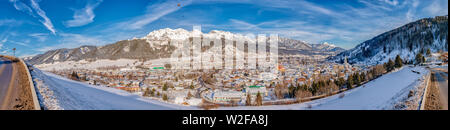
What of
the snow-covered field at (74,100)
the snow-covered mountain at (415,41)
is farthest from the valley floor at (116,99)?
the snow-covered mountain at (415,41)

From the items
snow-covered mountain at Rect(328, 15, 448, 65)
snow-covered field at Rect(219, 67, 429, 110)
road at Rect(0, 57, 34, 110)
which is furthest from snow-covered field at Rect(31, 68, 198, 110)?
snow-covered mountain at Rect(328, 15, 448, 65)

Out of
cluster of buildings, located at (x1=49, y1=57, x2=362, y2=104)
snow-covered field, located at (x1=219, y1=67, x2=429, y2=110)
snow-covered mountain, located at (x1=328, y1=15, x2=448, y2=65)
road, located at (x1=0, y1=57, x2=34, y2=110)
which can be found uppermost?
snow-covered mountain, located at (x1=328, y1=15, x2=448, y2=65)

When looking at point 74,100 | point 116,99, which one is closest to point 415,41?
point 116,99

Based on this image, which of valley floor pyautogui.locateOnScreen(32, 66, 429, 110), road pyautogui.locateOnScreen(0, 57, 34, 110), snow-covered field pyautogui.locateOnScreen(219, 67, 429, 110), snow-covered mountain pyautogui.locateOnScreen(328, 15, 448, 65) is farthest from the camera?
snow-covered mountain pyautogui.locateOnScreen(328, 15, 448, 65)

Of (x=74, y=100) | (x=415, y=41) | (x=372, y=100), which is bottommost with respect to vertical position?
(x=372, y=100)

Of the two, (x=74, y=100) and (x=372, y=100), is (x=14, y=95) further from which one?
(x=372, y=100)

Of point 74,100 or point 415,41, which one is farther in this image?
point 415,41

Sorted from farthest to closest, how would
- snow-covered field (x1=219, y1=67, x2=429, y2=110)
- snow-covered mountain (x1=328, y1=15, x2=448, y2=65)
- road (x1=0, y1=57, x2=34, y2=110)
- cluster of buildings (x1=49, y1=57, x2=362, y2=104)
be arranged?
1. snow-covered mountain (x1=328, y1=15, x2=448, y2=65)
2. cluster of buildings (x1=49, y1=57, x2=362, y2=104)
3. snow-covered field (x1=219, y1=67, x2=429, y2=110)
4. road (x1=0, y1=57, x2=34, y2=110)

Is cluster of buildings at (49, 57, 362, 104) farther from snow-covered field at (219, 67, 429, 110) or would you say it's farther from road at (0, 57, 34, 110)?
road at (0, 57, 34, 110)

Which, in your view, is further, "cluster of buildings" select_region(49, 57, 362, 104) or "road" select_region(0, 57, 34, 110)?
"cluster of buildings" select_region(49, 57, 362, 104)

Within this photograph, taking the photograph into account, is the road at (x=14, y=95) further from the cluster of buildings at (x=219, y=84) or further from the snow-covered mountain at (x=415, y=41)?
the snow-covered mountain at (x=415, y=41)
